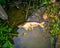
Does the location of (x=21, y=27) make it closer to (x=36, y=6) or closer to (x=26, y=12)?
(x=26, y=12)

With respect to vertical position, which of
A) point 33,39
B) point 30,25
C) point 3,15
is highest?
Result: point 3,15

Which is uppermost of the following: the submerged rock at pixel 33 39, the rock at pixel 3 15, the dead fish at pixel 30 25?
the rock at pixel 3 15

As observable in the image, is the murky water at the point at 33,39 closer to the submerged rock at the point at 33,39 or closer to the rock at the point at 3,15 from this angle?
the submerged rock at the point at 33,39

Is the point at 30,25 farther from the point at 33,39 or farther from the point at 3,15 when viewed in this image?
the point at 3,15

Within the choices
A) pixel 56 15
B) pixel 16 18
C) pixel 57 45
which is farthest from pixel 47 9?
pixel 57 45

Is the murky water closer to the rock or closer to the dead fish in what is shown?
the dead fish

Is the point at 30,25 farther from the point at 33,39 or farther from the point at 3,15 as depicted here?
the point at 3,15

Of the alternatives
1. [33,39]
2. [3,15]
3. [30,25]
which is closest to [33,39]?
[33,39]

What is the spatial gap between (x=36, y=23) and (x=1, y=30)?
0.58 metres

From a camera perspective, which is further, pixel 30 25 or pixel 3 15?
pixel 30 25

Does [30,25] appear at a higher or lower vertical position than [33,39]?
higher

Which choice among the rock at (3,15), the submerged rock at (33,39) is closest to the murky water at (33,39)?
the submerged rock at (33,39)

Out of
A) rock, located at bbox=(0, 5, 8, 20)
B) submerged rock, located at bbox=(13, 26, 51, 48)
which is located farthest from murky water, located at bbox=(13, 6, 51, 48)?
rock, located at bbox=(0, 5, 8, 20)

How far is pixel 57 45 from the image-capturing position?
8.15 ft
